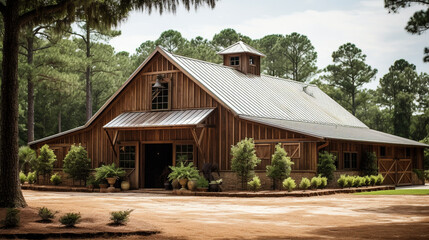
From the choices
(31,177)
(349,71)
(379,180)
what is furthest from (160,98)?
(349,71)

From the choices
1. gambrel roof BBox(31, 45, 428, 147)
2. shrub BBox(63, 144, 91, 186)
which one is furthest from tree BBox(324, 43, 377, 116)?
shrub BBox(63, 144, 91, 186)

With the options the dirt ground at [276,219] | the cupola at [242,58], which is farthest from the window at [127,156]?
the dirt ground at [276,219]

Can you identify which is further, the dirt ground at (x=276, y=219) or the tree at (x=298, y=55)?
the tree at (x=298, y=55)

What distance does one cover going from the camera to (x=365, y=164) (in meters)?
29.7

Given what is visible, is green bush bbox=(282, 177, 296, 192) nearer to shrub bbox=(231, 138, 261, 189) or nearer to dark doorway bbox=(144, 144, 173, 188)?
shrub bbox=(231, 138, 261, 189)

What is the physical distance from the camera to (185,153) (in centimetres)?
2747

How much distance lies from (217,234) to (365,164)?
19.8 m

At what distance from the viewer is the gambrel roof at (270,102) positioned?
27203mm

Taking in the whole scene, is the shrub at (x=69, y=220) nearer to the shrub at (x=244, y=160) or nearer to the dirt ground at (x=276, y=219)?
the dirt ground at (x=276, y=219)

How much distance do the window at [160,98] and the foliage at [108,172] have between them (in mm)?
3661

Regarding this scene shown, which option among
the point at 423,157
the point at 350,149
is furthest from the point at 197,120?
the point at 423,157

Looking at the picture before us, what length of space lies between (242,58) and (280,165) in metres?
11.5

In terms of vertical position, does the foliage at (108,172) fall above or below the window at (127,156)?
below

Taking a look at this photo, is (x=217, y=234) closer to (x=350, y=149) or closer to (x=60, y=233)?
(x=60, y=233)
